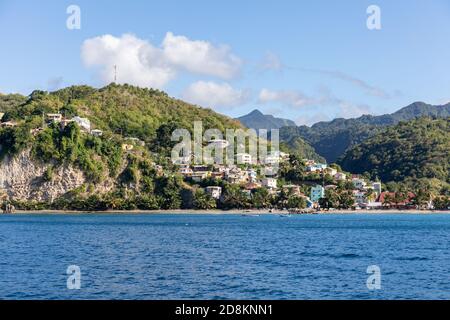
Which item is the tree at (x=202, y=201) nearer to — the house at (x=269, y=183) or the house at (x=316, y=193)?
the house at (x=269, y=183)

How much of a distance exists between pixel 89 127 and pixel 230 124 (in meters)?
40.2

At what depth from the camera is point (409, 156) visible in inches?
4875

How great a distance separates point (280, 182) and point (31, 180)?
40.9m

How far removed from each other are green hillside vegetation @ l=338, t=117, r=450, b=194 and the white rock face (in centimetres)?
6128

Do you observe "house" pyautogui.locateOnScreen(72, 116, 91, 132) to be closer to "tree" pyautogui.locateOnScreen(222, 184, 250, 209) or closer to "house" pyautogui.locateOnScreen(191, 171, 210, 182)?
"house" pyautogui.locateOnScreen(191, 171, 210, 182)

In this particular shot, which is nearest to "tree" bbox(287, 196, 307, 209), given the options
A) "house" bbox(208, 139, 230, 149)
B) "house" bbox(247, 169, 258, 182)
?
"house" bbox(247, 169, 258, 182)

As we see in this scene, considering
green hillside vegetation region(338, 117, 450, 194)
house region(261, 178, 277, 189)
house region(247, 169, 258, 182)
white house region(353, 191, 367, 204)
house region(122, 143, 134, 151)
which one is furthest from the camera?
green hillside vegetation region(338, 117, 450, 194)

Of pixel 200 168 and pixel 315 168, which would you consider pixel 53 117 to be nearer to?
pixel 200 168

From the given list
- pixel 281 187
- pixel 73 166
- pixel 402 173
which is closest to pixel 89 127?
pixel 73 166

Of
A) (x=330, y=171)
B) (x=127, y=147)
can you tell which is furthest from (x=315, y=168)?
(x=127, y=147)

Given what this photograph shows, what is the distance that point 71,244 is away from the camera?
37.7 meters

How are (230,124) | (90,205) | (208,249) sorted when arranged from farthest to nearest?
(230,124)
(90,205)
(208,249)

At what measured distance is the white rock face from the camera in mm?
92750
